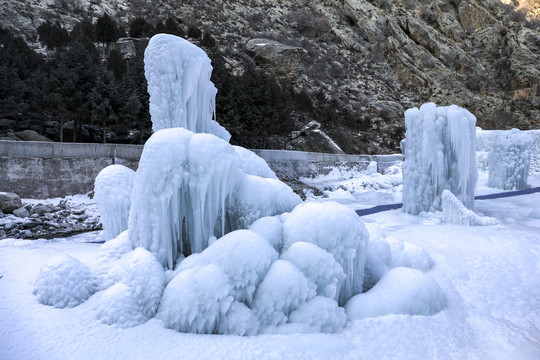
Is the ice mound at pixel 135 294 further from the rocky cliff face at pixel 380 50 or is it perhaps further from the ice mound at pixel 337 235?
the rocky cliff face at pixel 380 50

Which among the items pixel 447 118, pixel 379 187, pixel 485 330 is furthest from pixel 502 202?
pixel 485 330

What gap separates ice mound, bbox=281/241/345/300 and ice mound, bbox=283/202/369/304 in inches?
6.6

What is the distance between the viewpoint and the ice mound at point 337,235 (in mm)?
3938

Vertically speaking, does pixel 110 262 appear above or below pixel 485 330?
above

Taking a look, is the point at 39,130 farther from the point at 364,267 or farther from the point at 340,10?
the point at 340,10

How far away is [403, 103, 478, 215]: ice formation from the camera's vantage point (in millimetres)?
9023

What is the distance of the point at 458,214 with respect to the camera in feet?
27.8

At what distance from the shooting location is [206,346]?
3131 millimetres

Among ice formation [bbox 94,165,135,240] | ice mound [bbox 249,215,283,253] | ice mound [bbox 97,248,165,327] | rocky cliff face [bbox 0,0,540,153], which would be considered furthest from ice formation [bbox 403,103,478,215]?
rocky cliff face [bbox 0,0,540,153]

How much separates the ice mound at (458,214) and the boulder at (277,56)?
26.6 meters

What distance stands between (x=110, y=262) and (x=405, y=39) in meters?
47.3

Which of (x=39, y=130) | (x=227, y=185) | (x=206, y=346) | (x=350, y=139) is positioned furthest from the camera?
(x=350, y=139)

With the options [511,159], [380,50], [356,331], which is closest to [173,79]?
[356,331]

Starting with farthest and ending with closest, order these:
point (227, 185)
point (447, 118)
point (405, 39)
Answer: point (405, 39) → point (447, 118) → point (227, 185)
